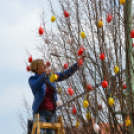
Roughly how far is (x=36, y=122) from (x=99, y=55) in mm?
1294

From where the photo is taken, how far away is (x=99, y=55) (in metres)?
3.50

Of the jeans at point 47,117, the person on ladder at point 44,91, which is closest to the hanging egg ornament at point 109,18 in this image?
the person on ladder at point 44,91

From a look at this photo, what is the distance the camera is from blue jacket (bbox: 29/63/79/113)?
3.18m

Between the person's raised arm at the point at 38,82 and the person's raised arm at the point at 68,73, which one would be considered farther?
the person's raised arm at the point at 68,73

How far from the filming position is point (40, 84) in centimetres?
320

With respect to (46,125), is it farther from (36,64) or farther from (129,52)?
(129,52)

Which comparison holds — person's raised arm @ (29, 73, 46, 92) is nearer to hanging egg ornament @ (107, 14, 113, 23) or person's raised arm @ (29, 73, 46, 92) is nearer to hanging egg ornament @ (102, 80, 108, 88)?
hanging egg ornament @ (102, 80, 108, 88)

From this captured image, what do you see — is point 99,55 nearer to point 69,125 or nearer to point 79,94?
point 79,94

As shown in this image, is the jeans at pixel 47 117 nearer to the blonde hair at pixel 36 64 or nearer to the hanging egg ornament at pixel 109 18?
the blonde hair at pixel 36 64

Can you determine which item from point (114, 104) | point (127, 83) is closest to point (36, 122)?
point (114, 104)

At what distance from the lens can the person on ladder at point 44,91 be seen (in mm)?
3260

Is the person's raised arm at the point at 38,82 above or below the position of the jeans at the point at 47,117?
above

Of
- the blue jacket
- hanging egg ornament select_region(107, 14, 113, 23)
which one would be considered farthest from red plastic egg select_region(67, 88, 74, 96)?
hanging egg ornament select_region(107, 14, 113, 23)

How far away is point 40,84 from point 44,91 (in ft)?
0.50
